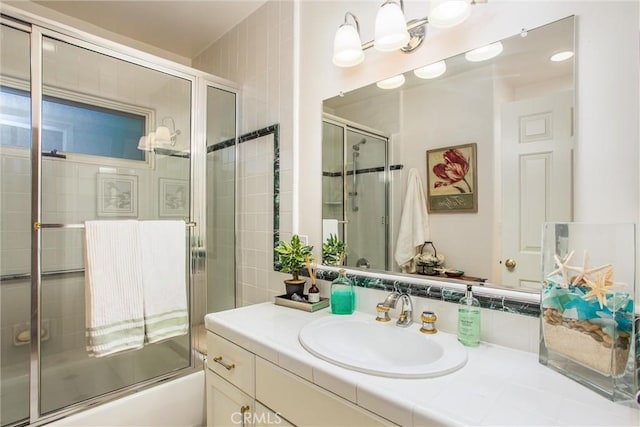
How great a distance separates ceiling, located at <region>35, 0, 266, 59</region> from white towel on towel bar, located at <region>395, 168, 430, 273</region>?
1503mm

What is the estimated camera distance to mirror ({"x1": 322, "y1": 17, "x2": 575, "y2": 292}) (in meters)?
0.89

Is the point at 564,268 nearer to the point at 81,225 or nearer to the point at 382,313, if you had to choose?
the point at 382,313

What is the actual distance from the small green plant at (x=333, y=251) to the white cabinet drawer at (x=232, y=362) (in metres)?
0.56

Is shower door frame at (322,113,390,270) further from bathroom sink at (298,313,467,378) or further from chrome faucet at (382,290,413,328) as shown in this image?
bathroom sink at (298,313,467,378)

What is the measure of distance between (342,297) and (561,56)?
1055 mm

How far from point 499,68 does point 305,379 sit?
1.11m

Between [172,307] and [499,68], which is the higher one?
[499,68]

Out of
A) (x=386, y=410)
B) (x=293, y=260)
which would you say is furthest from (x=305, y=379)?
(x=293, y=260)

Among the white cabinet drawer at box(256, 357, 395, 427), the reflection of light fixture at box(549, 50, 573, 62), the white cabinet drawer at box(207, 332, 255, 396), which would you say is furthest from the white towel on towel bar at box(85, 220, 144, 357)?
the reflection of light fixture at box(549, 50, 573, 62)

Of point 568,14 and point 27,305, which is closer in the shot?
point 568,14

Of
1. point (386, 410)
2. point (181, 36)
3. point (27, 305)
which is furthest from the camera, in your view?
point (181, 36)

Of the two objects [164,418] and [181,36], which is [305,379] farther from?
[181,36]

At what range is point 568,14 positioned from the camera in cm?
86

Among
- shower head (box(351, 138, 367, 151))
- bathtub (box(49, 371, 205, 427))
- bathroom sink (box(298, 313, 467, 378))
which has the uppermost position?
shower head (box(351, 138, 367, 151))
